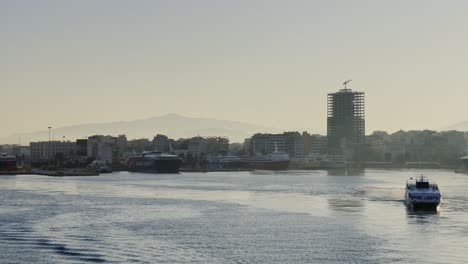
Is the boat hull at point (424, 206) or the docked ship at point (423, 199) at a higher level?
the docked ship at point (423, 199)

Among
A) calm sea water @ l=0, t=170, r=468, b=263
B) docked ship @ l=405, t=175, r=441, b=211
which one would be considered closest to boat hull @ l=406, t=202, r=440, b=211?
docked ship @ l=405, t=175, r=441, b=211

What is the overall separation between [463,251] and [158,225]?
26.1 meters

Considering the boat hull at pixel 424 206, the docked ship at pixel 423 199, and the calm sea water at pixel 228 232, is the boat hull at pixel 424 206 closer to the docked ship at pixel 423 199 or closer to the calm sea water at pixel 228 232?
the docked ship at pixel 423 199

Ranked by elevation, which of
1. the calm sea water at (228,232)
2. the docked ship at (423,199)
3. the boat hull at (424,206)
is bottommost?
the calm sea water at (228,232)

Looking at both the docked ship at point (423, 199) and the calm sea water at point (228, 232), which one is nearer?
the calm sea water at point (228, 232)

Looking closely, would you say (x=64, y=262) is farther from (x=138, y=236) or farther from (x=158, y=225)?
(x=158, y=225)

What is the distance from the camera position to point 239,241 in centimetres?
5181

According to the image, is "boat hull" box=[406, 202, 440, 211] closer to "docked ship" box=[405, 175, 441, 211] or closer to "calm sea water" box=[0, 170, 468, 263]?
"docked ship" box=[405, 175, 441, 211]

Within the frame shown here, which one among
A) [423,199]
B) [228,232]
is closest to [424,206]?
[423,199]

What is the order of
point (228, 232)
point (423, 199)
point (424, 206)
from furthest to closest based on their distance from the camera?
point (423, 199)
point (424, 206)
point (228, 232)

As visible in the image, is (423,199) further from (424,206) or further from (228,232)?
(228,232)

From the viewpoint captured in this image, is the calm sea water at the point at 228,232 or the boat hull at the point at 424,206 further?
the boat hull at the point at 424,206

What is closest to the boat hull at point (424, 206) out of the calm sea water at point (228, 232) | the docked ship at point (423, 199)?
the docked ship at point (423, 199)

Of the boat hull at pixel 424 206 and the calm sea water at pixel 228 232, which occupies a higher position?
the boat hull at pixel 424 206
